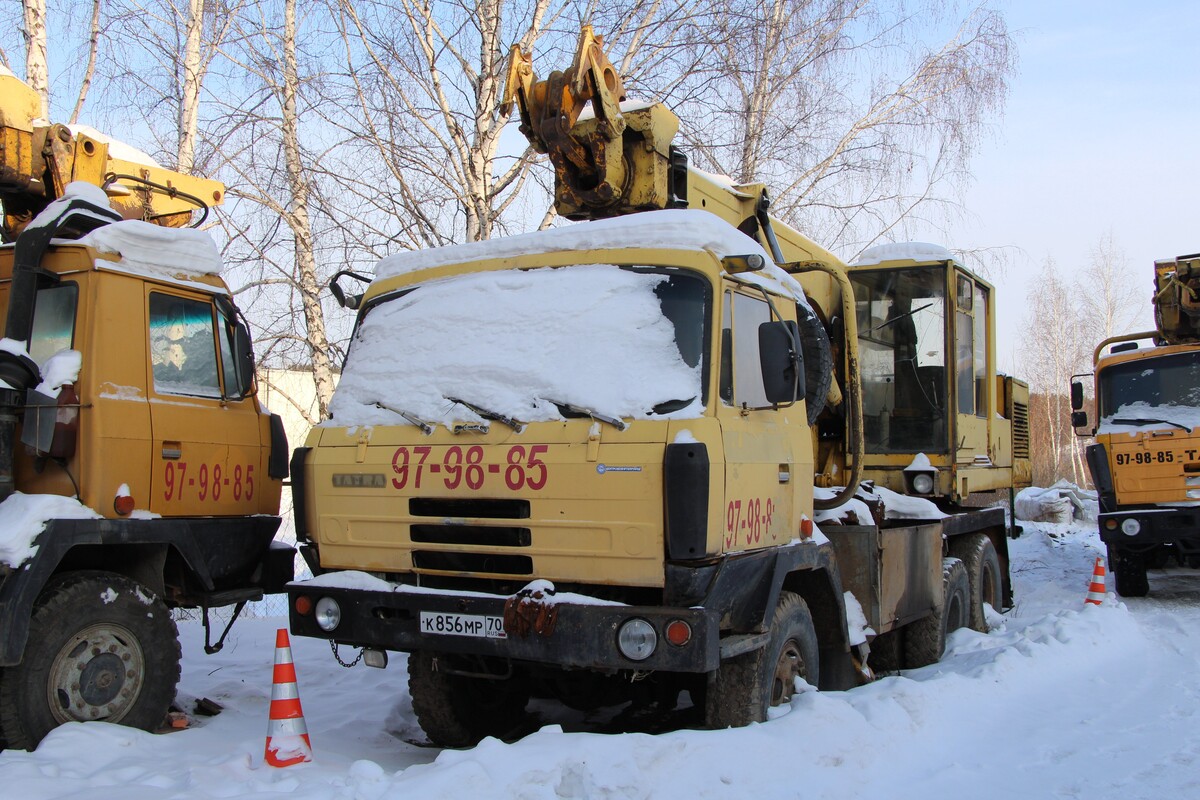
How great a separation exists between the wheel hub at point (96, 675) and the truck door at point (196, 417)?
0.77 metres

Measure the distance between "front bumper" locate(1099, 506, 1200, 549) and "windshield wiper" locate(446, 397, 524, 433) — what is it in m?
8.95

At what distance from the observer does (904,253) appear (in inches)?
325

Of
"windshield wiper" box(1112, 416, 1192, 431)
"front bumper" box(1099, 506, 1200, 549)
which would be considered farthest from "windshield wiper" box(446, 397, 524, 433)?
"windshield wiper" box(1112, 416, 1192, 431)

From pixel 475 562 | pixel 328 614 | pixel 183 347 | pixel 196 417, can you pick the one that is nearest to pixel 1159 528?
pixel 475 562

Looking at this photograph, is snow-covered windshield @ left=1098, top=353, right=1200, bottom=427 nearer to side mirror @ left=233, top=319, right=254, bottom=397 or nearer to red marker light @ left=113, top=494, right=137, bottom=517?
side mirror @ left=233, top=319, right=254, bottom=397

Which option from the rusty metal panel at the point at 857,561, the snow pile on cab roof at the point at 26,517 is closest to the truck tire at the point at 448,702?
the snow pile on cab roof at the point at 26,517

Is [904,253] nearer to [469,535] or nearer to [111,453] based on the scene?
[469,535]

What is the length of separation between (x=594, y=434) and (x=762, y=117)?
37.8 feet

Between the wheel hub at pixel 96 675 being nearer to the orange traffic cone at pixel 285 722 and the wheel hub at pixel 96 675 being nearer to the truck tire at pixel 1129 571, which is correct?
the orange traffic cone at pixel 285 722

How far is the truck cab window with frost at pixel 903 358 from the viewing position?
793 centimetres

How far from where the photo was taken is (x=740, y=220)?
665 centimetres

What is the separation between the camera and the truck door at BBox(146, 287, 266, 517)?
18.5ft

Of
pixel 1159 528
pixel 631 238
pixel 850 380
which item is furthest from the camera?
pixel 1159 528

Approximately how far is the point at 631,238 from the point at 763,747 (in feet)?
8.14
